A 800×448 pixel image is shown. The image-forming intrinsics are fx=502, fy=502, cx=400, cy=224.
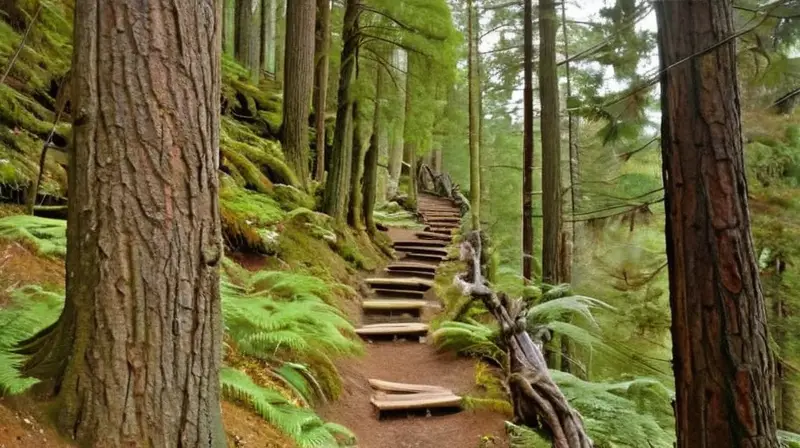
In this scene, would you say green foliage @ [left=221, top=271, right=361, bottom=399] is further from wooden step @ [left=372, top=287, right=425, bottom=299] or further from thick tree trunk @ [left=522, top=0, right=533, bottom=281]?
thick tree trunk @ [left=522, top=0, right=533, bottom=281]

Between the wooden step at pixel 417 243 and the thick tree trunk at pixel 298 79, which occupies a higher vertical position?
the thick tree trunk at pixel 298 79

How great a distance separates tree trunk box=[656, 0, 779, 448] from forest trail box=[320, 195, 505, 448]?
188cm

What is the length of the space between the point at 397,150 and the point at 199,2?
17.5 metres

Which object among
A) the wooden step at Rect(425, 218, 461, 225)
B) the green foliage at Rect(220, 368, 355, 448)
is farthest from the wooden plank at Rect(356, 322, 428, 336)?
the wooden step at Rect(425, 218, 461, 225)

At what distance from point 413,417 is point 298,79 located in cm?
749

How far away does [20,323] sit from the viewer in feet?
8.28

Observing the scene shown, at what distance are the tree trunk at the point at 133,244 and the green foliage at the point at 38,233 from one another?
1.60 meters

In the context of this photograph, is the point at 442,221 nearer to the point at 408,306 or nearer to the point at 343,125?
the point at 343,125

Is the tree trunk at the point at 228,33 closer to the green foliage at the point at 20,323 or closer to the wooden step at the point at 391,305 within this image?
the wooden step at the point at 391,305

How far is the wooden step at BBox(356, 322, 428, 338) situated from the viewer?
6633mm

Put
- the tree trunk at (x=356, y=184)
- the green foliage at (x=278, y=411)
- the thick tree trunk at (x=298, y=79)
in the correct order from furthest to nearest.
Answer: the tree trunk at (x=356, y=184)
the thick tree trunk at (x=298, y=79)
the green foliage at (x=278, y=411)

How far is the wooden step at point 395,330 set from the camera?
6.63 meters

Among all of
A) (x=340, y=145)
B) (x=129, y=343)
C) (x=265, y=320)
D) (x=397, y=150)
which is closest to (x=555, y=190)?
(x=340, y=145)

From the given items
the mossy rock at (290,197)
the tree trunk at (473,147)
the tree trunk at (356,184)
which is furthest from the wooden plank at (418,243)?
the mossy rock at (290,197)
